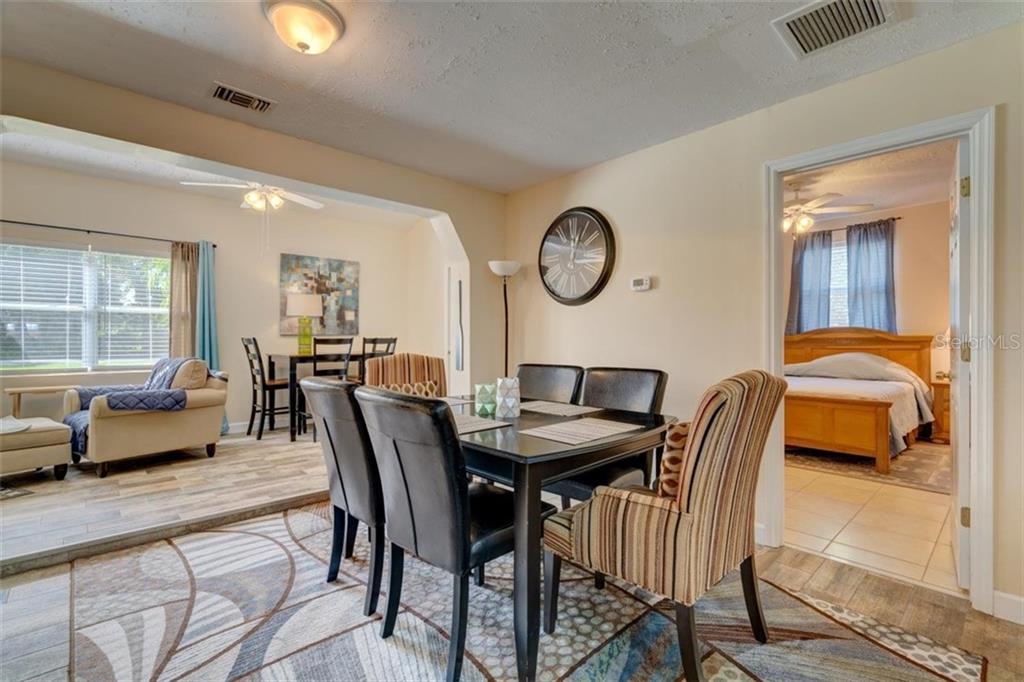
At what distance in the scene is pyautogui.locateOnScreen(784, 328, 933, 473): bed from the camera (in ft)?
A: 12.6

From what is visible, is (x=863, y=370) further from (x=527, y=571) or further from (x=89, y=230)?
(x=89, y=230)

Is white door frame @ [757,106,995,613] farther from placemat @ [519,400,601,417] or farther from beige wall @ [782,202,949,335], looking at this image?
beige wall @ [782,202,949,335]

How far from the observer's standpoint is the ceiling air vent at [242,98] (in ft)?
7.54

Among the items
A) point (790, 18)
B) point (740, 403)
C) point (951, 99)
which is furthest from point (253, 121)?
point (951, 99)

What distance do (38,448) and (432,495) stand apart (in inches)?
153

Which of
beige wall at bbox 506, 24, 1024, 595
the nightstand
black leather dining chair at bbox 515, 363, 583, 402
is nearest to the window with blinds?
beige wall at bbox 506, 24, 1024, 595

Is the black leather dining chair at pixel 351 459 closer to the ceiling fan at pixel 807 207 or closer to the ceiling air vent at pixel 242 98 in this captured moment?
the ceiling air vent at pixel 242 98

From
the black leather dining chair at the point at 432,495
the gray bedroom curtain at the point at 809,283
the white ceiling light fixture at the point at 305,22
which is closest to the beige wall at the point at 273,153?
the white ceiling light fixture at the point at 305,22

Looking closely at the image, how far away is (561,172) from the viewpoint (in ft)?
11.9

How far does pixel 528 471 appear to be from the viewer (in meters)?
1.45

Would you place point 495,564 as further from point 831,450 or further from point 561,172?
point 831,450

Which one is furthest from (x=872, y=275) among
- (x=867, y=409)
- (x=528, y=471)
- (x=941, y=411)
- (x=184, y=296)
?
(x=184, y=296)

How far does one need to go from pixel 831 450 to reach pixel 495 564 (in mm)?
3532

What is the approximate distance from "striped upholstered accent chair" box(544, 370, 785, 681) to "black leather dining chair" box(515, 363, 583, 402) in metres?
1.31
